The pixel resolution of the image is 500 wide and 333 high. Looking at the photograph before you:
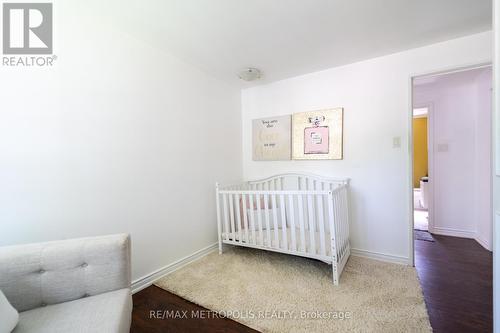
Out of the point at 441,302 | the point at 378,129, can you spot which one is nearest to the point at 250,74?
the point at 378,129

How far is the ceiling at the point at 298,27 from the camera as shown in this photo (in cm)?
156

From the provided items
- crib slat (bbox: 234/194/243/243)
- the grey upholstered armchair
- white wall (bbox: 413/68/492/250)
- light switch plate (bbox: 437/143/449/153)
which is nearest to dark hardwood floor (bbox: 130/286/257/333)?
the grey upholstered armchair

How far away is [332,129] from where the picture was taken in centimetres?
255

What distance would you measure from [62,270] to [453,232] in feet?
14.0

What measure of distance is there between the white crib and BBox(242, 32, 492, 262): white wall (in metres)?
0.22

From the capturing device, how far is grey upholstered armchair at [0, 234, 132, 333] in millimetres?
957

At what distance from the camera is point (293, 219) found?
2055mm

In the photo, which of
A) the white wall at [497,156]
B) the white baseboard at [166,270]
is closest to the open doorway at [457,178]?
the white wall at [497,156]

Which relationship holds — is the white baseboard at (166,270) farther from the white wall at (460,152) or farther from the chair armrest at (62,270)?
the white wall at (460,152)

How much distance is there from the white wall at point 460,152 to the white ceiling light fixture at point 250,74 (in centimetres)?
206

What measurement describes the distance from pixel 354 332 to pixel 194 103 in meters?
2.41

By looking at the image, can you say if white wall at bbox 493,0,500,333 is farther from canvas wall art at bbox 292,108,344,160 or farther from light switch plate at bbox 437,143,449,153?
light switch plate at bbox 437,143,449,153

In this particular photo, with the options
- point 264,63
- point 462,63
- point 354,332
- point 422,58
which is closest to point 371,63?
point 422,58

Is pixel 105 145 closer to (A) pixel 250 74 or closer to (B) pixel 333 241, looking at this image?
(A) pixel 250 74
